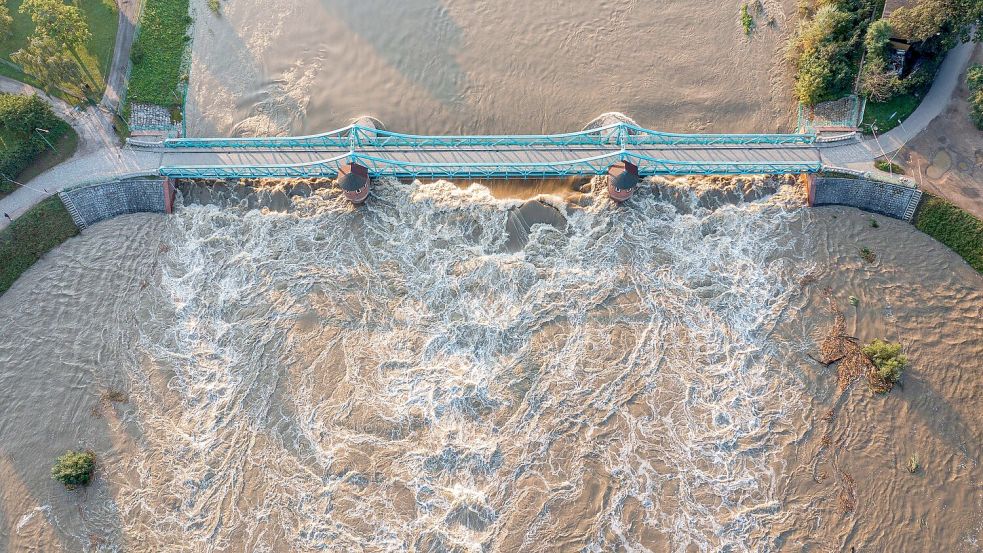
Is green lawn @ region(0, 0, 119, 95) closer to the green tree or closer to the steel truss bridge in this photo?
the green tree

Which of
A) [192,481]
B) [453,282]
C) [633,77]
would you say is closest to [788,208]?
[633,77]

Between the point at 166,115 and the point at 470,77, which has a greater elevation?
the point at 470,77

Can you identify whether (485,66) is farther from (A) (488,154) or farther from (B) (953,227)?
(B) (953,227)

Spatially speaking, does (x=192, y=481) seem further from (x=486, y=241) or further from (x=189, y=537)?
(x=486, y=241)

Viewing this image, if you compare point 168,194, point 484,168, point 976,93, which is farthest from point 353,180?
point 976,93

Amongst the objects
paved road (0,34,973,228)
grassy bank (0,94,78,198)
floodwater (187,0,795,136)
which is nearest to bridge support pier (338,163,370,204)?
paved road (0,34,973,228)

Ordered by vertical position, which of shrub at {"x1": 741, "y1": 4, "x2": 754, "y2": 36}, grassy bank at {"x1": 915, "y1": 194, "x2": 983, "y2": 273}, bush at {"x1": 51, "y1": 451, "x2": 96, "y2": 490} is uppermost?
shrub at {"x1": 741, "y1": 4, "x2": 754, "y2": 36}
